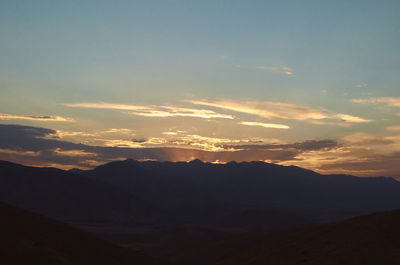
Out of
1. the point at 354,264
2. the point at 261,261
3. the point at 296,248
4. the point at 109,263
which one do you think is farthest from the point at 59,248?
the point at 354,264

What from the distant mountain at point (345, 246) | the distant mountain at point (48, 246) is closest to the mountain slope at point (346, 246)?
the distant mountain at point (345, 246)

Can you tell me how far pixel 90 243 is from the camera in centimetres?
5494

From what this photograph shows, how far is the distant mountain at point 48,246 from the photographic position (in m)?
39.7

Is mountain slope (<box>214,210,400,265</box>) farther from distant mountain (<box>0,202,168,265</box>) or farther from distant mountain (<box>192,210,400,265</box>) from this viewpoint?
distant mountain (<box>0,202,168,265</box>)

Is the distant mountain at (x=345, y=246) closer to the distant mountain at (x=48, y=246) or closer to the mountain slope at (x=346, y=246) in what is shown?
the mountain slope at (x=346, y=246)

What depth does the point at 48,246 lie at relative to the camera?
154ft

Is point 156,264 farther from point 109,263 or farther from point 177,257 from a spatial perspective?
point 177,257

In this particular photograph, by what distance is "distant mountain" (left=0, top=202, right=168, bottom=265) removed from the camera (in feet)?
130

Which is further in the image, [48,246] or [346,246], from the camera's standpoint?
[48,246]

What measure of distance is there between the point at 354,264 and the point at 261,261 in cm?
1093

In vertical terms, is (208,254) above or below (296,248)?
below

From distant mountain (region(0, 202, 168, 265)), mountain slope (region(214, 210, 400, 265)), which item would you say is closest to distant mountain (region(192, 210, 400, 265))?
mountain slope (region(214, 210, 400, 265))

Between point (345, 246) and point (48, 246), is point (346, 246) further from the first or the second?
point (48, 246)

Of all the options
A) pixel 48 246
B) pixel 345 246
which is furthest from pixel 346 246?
pixel 48 246
